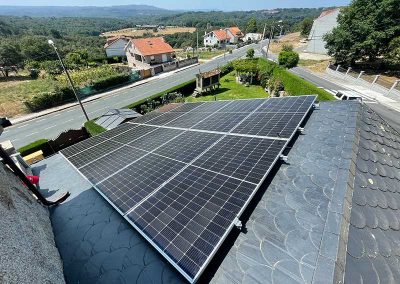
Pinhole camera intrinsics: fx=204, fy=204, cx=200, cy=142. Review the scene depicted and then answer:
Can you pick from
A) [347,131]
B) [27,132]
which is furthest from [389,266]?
[27,132]

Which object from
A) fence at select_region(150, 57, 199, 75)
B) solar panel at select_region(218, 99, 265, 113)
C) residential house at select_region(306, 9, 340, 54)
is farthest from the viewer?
fence at select_region(150, 57, 199, 75)

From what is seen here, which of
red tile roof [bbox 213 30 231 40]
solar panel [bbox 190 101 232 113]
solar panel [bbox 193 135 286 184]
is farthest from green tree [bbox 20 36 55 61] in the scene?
solar panel [bbox 193 135 286 184]

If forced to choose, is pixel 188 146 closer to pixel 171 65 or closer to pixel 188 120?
pixel 188 120

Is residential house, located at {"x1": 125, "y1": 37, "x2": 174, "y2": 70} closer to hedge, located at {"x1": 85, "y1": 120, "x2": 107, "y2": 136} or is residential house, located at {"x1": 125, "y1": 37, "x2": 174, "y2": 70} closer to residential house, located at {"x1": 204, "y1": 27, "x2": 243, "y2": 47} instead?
hedge, located at {"x1": 85, "y1": 120, "x2": 107, "y2": 136}

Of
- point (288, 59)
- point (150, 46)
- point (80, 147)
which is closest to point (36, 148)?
point (80, 147)

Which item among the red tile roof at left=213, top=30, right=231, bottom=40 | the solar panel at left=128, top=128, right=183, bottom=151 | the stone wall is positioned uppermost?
the stone wall

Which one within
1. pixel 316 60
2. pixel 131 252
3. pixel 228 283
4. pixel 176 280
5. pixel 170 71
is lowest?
pixel 170 71

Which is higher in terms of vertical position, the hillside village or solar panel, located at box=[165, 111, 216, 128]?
the hillside village

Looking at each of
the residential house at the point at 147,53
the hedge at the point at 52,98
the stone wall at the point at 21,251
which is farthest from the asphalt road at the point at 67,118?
the stone wall at the point at 21,251

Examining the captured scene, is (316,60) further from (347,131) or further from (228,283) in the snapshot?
(228,283)
